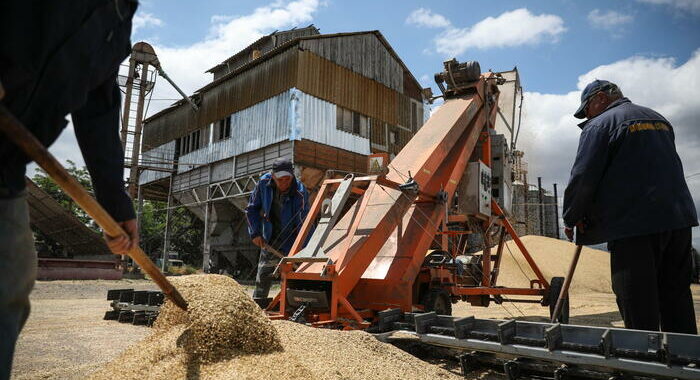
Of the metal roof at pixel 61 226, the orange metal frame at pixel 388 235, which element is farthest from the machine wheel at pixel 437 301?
the metal roof at pixel 61 226

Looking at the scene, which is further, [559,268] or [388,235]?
[559,268]

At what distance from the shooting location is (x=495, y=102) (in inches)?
283

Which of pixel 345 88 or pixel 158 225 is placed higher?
pixel 345 88

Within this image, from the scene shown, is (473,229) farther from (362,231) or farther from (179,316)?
(179,316)

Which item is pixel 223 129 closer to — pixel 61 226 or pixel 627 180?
pixel 61 226

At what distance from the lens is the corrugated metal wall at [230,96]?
1766 centimetres

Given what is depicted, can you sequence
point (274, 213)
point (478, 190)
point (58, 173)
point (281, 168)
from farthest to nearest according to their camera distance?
point (478, 190) → point (274, 213) → point (281, 168) → point (58, 173)

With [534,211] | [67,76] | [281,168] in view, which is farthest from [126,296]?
[534,211]

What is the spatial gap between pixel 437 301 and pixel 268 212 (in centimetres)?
225

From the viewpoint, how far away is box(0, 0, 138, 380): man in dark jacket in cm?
121

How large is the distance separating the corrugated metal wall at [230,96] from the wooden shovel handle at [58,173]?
52.7 feet

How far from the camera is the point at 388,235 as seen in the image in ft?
14.9

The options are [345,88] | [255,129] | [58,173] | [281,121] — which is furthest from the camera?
[345,88]

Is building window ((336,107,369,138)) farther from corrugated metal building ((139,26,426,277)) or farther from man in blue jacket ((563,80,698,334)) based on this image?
man in blue jacket ((563,80,698,334))
